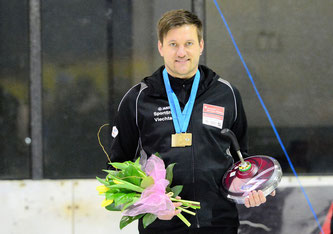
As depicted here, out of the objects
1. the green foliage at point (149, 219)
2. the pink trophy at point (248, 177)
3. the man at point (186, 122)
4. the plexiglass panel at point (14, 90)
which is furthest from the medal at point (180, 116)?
the plexiglass panel at point (14, 90)

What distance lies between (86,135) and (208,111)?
2018 millimetres

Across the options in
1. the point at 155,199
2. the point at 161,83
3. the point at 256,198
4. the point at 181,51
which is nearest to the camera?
the point at 155,199

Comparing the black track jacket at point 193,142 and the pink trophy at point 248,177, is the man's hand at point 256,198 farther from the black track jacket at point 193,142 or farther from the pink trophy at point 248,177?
the black track jacket at point 193,142

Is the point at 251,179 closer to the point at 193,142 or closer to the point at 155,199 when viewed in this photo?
the point at 193,142

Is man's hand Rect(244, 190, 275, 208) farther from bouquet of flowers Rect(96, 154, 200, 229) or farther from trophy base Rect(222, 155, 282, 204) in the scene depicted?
bouquet of flowers Rect(96, 154, 200, 229)

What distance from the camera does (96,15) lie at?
14.1 feet

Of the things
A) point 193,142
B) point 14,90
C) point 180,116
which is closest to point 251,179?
point 193,142

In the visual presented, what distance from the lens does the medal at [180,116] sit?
254cm

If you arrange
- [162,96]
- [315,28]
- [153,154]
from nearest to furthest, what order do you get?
[153,154], [162,96], [315,28]

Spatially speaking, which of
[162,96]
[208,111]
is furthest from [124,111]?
[208,111]

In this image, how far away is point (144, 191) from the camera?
2.29 metres

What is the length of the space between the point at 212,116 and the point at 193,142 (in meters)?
0.18

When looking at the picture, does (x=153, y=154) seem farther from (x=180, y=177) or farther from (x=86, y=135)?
(x=86, y=135)

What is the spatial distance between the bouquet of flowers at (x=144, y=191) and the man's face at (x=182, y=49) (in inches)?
20.3
